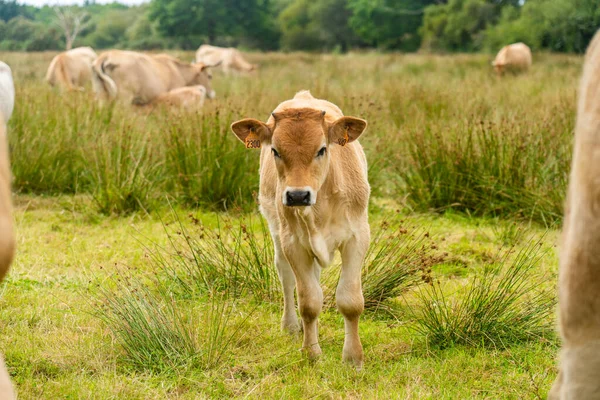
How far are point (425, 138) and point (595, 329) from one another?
248 inches

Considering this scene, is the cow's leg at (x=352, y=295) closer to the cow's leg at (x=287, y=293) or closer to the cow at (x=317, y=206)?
the cow at (x=317, y=206)

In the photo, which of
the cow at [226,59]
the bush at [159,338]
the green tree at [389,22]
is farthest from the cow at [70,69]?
the green tree at [389,22]

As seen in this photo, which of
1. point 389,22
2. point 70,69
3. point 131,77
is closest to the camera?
point 131,77

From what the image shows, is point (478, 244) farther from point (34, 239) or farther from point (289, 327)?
point (34, 239)

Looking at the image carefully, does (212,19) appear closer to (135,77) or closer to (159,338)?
(135,77)

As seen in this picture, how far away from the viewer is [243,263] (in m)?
5.62

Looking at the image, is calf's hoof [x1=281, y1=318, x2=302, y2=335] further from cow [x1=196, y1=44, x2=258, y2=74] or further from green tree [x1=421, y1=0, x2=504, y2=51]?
green tree [x1=421, y1=0, x2=504, y2=51]

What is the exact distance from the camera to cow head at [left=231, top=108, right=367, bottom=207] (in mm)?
4164

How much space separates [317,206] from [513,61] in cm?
2031

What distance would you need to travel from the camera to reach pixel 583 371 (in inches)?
72.2

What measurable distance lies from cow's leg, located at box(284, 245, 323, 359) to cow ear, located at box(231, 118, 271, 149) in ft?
2.26

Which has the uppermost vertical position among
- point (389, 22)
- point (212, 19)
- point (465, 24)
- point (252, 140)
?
point (252, 140)

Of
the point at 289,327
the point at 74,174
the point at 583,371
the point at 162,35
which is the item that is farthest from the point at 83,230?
the point at 162,35

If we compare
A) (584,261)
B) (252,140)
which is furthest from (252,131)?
(584,261)
